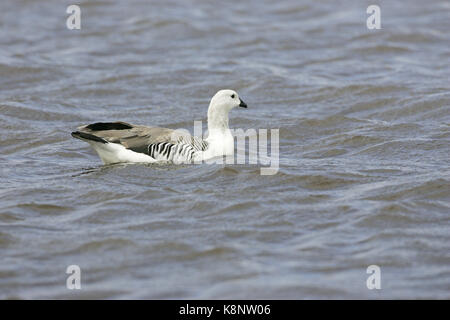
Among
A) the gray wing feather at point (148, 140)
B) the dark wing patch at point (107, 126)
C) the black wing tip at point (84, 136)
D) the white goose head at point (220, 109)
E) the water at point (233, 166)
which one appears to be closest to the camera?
the water at point (233, 166)

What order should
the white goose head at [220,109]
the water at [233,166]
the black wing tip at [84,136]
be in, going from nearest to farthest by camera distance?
the water at [233,166] → the black wing tip at [84,136] → the white goose head at [220,109]

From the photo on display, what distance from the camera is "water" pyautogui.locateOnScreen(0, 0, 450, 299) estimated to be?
27.9ft

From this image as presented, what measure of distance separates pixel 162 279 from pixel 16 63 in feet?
36.2

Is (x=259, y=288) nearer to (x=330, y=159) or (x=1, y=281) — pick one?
(x=1, y=281)

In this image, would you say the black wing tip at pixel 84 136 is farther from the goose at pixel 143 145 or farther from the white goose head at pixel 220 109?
the white goose head at pixel 220 109

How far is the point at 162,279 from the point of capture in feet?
27.2

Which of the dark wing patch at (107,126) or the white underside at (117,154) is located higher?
the dark wing patch at (107,126)

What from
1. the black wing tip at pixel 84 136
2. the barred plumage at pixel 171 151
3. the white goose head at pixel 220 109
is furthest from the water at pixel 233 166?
the white goose head at pixel 220 109

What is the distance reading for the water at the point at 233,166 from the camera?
8500 millimetres

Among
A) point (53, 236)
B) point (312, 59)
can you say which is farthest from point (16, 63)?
point (53, 236)

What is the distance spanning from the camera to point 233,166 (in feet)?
38.8

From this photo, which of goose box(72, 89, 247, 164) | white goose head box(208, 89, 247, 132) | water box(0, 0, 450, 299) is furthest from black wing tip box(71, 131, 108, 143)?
white goose head box(208, 89, 247, 132)
